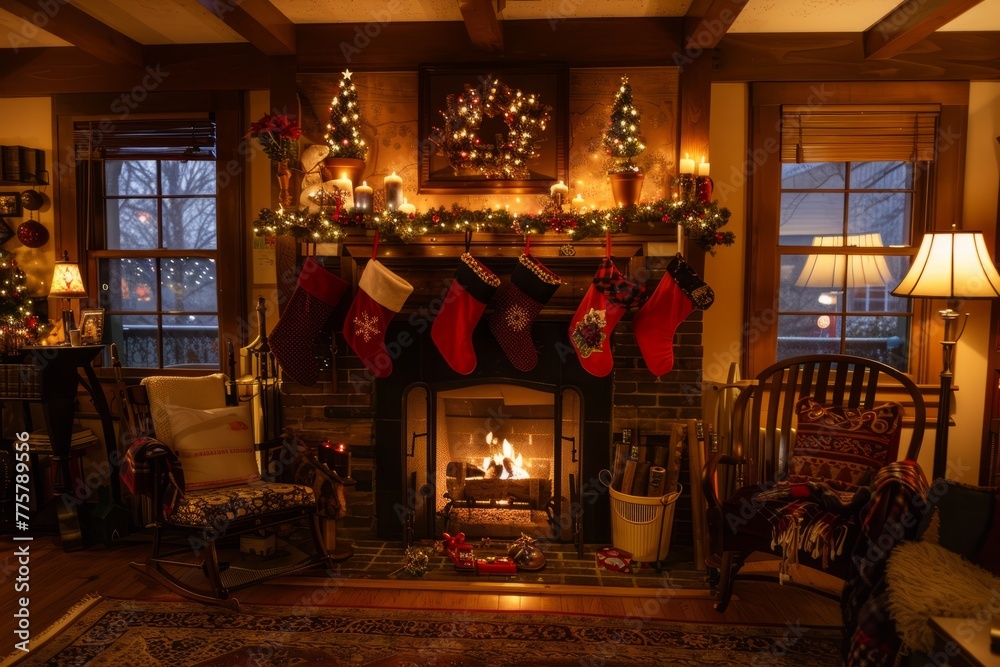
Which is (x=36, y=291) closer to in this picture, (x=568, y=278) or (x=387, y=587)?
(x=387, y=587)

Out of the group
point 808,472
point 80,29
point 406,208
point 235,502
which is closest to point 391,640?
point 235,502

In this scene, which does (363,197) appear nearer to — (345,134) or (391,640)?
(345,134)

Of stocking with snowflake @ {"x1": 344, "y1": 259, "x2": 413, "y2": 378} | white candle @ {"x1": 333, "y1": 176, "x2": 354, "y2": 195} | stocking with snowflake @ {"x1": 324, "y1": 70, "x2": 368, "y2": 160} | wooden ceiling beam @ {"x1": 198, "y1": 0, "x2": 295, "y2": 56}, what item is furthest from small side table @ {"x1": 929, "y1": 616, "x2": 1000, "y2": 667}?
wooden ceiling beam @ {"x1": 198, "y1": 0, "x2": 295, "y2": 56}

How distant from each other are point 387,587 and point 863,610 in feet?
6.25

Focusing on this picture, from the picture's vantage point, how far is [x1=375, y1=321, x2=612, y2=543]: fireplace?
3.34 meters

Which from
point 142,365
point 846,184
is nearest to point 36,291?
point 142,365

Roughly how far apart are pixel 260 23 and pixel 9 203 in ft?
6.59

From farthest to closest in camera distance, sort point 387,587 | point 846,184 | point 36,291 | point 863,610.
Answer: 1. point 36,291
2. point 846,184
3. point 387,587
4. point 863,610

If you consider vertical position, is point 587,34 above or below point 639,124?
above

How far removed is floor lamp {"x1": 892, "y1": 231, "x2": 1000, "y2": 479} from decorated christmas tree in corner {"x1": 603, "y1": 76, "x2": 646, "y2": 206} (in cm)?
130

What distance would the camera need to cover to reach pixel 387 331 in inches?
131

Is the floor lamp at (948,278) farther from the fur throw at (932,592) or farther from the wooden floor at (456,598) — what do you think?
the fur throw at (932,592)

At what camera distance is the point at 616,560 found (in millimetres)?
3145

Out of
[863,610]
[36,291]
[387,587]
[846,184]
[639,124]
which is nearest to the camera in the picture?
[863,610]
